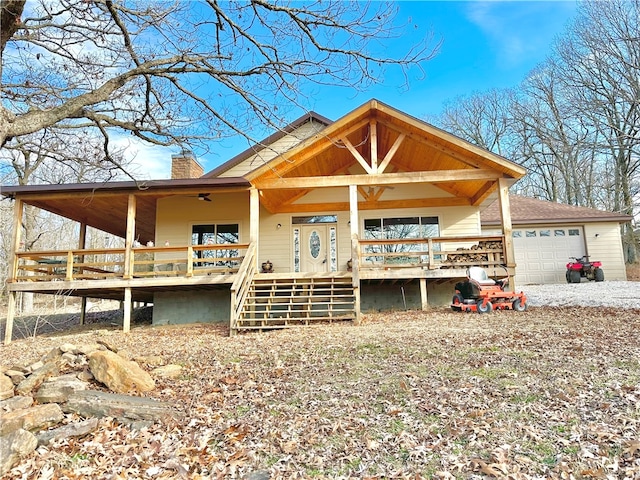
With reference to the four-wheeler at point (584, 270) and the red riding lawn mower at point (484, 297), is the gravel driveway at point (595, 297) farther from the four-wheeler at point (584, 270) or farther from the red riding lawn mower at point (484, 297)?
Result: the four-wheeler at point (584, 270)

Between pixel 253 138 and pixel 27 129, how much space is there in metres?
2.76

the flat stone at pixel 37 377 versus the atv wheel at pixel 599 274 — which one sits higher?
the atv wheel at pixel 599 274

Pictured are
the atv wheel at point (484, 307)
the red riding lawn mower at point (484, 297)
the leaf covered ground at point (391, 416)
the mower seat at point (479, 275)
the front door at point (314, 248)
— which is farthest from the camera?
the front door at point (314, 248)

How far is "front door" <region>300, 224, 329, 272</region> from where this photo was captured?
1318cm

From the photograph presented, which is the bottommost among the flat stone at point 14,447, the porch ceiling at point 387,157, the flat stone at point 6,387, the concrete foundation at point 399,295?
the flat stone at point 14,447

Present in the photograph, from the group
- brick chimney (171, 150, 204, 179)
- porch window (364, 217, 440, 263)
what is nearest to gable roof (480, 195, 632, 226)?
porch window (364, 217, 440, 263)

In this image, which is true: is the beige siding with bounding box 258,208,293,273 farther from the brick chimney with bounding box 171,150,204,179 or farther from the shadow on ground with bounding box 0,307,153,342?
the shadow on ground with bounding box 0,307,153,342

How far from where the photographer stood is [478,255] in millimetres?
10742

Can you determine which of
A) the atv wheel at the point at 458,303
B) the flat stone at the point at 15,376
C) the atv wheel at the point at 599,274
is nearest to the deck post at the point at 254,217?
the atv wheel at the point at 458,303

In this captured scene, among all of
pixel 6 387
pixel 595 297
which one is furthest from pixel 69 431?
pixel 595 297

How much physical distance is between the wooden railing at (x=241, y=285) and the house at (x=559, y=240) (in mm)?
10704

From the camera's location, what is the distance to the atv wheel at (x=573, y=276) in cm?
1600

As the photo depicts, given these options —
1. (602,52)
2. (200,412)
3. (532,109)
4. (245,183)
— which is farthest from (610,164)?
(200,412)

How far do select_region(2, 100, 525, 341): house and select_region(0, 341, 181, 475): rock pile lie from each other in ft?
12.3
